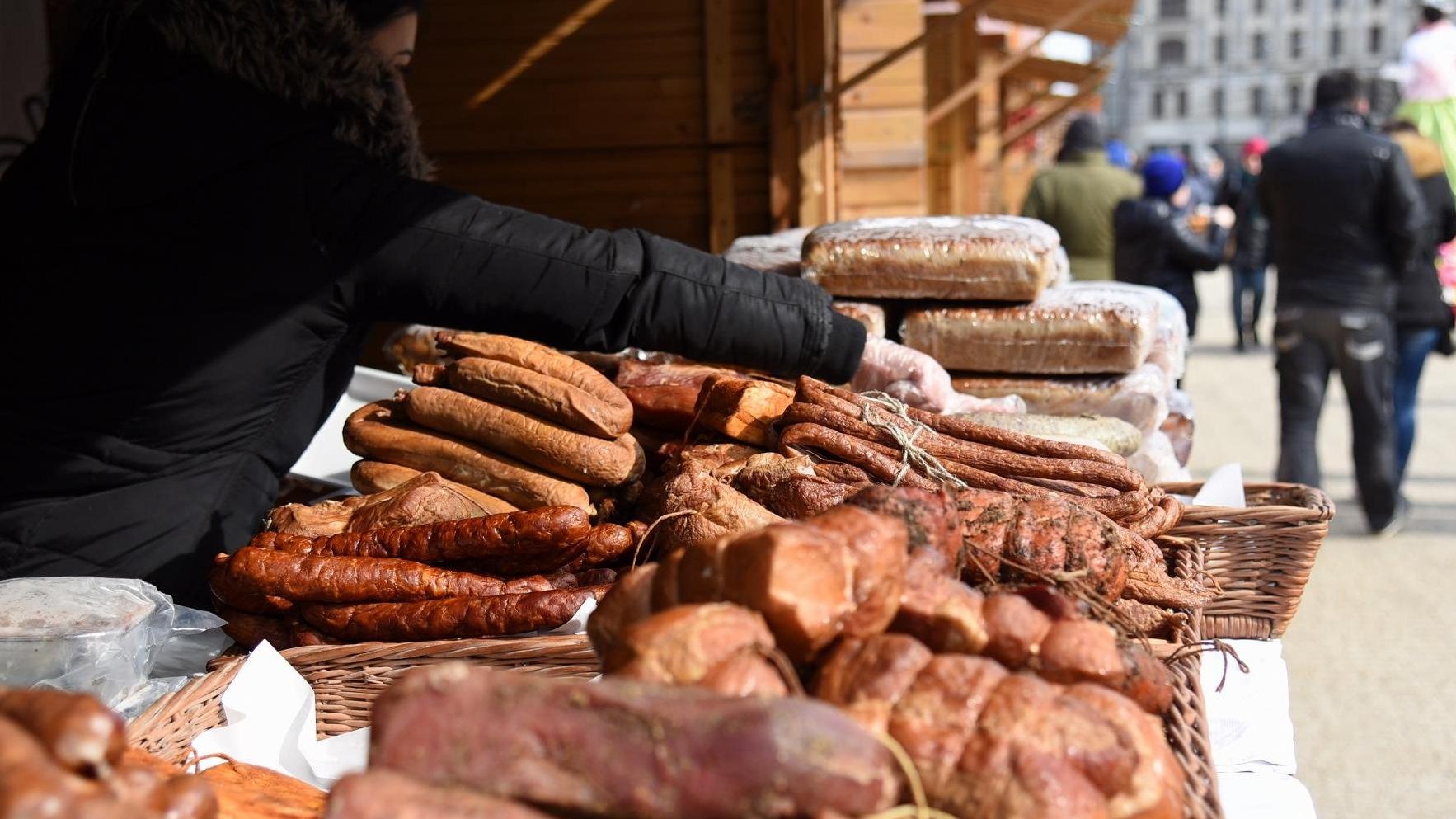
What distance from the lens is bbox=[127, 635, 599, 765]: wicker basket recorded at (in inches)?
75.5

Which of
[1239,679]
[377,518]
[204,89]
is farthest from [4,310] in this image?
[1239,679]

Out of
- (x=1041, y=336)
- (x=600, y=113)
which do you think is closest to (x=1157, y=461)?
(x=1041, y=336)

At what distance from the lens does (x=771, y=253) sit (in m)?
4.06

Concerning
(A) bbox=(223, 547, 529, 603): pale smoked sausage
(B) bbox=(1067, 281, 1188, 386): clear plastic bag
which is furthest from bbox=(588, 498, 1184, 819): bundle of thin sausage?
(B) bbox=(1067, 281, 1188, 386): clear plastic bag

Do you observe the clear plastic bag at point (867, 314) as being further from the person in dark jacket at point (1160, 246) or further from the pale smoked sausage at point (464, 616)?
the person in dark jacket at point (1160, 246)

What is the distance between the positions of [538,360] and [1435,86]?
21.4 ft

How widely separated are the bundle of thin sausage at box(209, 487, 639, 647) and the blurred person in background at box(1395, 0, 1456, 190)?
6546mm

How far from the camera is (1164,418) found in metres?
3.68

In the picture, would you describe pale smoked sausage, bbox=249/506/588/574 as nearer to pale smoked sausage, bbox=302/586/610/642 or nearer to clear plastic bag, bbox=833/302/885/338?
pale smoked sausage, bbox=302/586/610/642

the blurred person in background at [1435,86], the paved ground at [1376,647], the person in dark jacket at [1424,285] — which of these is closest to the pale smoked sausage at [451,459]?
the paved ground at [1376,647]

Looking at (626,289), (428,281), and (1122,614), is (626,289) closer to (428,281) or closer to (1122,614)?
(428,281)

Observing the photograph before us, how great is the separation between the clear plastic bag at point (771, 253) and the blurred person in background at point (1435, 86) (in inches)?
187

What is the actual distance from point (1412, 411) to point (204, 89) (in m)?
7.19

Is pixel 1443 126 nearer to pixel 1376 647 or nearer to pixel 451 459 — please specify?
pixel 1376 647
